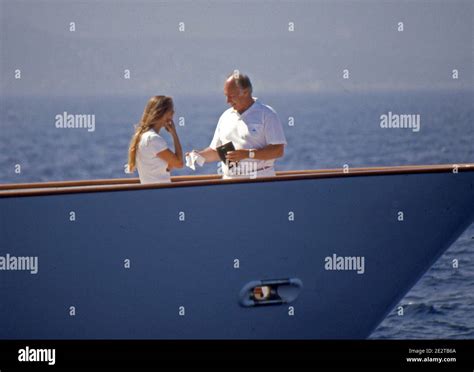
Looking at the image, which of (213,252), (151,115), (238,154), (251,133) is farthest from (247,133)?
(213,252)

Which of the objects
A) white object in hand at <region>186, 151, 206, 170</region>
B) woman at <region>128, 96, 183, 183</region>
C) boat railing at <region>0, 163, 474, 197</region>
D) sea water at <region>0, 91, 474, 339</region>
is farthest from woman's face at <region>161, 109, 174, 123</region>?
sea water at <region>0, 91, 474, 339</region>

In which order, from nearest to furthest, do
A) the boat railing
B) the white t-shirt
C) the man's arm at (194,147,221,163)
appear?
the white t-shirt → the boat railing → the man's arm at (194,147,221,163)

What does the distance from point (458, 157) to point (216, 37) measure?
44.5 feet

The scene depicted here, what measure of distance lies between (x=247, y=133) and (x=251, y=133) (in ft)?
0.08

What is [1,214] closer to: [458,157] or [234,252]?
[234,252]

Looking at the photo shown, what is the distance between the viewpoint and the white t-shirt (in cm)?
720

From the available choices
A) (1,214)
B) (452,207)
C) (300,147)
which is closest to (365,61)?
(300,147)

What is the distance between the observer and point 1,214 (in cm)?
732

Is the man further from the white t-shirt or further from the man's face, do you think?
the white t-shirt

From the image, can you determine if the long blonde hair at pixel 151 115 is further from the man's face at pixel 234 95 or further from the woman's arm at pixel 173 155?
the man's face at pixel 234 95

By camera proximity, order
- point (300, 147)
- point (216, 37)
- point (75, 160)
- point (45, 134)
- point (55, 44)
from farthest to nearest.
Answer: point (45, 134), point (300, 147), point (75, 160), point (55, 44), point (216, 37)

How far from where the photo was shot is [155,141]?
720 centimetres

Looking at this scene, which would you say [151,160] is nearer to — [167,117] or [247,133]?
[167,117]
